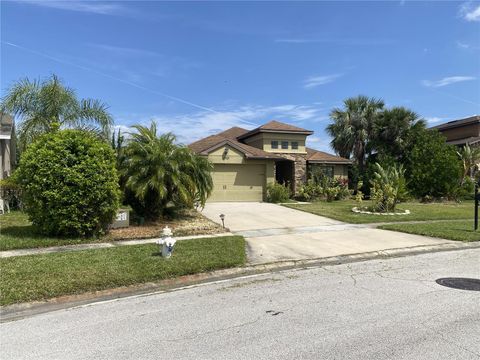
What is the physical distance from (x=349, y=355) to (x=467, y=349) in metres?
1.20

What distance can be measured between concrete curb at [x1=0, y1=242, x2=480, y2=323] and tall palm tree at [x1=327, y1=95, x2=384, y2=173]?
19057 mm

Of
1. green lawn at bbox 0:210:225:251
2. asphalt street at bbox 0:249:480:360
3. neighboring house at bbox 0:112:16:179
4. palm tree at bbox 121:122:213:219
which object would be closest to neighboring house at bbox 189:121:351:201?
green lawn at bbox 0:210:225:251

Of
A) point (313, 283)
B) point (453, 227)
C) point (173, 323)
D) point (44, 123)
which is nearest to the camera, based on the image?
point (173, 323)

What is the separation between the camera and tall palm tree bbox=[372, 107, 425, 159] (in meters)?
27.6

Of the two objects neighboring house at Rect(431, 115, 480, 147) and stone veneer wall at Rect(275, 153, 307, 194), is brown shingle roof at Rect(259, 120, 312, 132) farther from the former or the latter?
neighboring house at Rect(431, 115, 480, 147)

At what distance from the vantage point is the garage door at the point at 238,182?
22297mm

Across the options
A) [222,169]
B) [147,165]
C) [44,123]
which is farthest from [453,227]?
[44,123]

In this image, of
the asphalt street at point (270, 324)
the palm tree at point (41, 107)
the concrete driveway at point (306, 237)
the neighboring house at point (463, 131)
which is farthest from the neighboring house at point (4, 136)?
the neighboring house at point (463, 131)

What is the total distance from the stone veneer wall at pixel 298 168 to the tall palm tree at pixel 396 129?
5.93m

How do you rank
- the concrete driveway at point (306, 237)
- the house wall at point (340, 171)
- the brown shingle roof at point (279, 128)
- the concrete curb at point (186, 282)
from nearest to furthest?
the concrete curb at point (186, 282) → the concrete driveway at point (306, 237) → the brown shingle roof at point (279, 128) → the house wall at point (340, 171)

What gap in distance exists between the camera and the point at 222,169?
2241 centimetres

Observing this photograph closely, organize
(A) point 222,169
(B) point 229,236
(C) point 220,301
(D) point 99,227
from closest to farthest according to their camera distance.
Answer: (C) point 220,301 < (D) point 99,227 < (B) point 229,236 < (A) point 222,169

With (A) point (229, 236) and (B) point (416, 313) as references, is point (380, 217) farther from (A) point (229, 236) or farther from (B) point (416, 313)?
(B) point (416, 313)

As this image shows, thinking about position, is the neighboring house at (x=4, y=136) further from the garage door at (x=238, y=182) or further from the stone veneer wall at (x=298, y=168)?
the stone veneer wall at (x=298, y=168)
